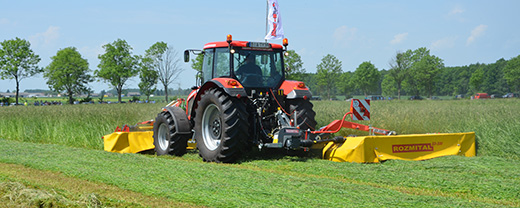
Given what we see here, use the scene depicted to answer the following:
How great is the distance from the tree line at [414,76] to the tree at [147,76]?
48.1 feet

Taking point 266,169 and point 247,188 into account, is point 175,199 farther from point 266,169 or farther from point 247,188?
point 266,169

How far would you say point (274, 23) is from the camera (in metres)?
12.8

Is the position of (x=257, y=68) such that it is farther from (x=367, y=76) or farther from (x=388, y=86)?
(x=388, y=86)

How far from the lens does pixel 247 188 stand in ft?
17.8

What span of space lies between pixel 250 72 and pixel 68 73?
46.4 metres

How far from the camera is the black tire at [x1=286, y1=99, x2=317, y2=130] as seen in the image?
8273mm

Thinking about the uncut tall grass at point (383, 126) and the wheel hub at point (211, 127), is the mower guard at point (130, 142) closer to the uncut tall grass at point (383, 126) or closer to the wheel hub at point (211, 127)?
the uncut tall grass at point (383, 126)

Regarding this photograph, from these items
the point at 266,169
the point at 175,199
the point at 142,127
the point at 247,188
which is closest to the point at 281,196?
the point at 247,188

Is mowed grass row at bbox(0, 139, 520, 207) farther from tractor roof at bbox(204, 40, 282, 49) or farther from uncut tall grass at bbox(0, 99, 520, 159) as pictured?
tractor roof at bbox(204, 40, 282, 49)

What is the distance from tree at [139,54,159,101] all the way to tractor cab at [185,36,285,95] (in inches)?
1539

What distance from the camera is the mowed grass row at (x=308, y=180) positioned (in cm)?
487

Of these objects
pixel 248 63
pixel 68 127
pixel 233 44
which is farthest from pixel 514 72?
pixel 233 44

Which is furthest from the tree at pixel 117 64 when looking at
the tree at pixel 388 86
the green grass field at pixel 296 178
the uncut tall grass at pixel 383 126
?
the tree at pixel 388 86

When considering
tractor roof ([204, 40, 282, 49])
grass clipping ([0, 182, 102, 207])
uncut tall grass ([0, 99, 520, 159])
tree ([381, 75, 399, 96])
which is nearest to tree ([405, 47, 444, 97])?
tree ([381, 75, 399, 96])
